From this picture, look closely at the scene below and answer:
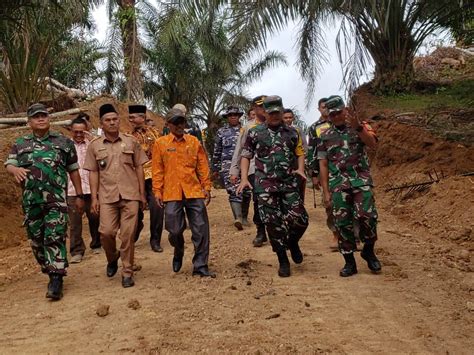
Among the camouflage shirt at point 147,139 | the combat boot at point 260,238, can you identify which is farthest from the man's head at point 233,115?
the combat boot at point 260,238

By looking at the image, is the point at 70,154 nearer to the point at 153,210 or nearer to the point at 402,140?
the point at 153,210

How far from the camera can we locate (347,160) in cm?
536

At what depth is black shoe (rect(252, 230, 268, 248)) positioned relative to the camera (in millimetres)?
6950

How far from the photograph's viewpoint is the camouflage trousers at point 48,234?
17.1 ft

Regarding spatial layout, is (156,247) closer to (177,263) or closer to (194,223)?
(177,263)

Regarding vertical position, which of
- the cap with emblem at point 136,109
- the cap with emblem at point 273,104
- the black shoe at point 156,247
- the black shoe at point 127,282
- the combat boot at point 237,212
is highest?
the cap with emblem at point 136,109

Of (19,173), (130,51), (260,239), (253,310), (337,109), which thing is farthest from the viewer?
(130,51)

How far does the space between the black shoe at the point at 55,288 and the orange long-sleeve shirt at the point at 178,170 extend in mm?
1189

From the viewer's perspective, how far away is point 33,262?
277 inches

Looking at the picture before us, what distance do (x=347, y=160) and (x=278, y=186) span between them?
0.69 metres

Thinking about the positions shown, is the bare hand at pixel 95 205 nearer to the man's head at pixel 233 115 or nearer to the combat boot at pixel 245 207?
the combat boot at pixel 245 207

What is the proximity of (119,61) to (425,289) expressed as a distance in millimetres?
16489

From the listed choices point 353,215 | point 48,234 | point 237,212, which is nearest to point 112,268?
point 48,234

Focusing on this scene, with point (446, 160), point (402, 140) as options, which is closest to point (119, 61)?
point (402, 140)
